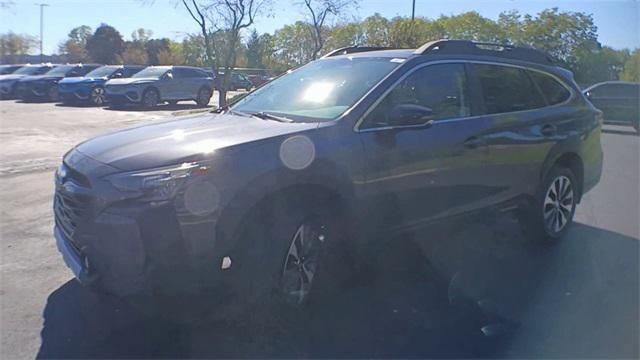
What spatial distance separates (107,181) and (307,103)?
1755 mm

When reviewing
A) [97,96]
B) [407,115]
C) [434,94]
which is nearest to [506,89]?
[434,94]

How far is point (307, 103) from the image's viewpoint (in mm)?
4605

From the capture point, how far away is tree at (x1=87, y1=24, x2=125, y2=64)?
66.7m

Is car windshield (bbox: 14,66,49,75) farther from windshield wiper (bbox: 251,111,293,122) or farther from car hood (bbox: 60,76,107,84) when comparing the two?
windshield wiper (bbox: 251,111,293,122)

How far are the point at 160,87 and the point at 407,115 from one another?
67.7 ft

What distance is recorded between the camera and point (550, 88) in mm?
5902

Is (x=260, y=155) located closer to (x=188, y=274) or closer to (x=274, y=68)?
(x=188, y=274)

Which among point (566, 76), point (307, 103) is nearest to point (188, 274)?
point (307, 103)

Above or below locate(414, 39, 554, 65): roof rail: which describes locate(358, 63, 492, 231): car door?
below

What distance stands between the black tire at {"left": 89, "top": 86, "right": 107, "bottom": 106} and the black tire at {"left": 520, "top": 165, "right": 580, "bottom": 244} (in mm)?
21639

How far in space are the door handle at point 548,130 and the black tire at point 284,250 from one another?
8.45ft

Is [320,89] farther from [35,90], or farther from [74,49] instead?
[74,49]

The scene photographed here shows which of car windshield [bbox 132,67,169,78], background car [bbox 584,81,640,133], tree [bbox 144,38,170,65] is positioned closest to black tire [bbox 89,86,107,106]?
car windshield [bbox 132,67,169,78]

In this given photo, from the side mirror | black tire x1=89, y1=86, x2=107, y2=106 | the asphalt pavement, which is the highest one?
the side mirror
